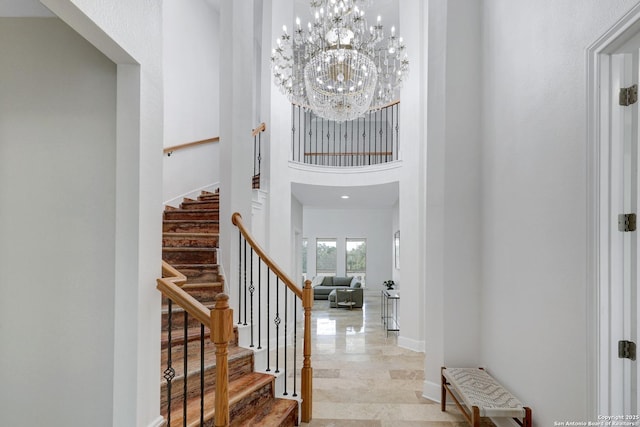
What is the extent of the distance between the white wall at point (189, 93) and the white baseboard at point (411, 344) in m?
4.05

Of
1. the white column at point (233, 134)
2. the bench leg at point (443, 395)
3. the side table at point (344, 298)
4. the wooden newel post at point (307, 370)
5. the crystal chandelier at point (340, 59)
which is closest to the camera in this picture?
the wooden newel post at point (307, 370)

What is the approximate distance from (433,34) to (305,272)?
11.4 metres

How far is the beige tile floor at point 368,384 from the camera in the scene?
3.53 metres

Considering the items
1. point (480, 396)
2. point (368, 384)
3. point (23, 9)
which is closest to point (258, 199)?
point (368, 384)

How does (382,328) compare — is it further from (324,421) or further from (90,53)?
(90,53)

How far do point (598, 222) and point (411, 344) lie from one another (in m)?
4.30

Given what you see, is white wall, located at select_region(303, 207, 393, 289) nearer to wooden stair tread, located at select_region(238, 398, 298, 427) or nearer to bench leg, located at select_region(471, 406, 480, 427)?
wooden stair tread, located at select_region(238, 398, 298, 427)

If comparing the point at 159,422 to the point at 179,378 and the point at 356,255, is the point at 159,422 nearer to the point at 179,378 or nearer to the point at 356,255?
the point at 179,378

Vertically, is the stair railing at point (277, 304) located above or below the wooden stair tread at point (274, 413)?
above

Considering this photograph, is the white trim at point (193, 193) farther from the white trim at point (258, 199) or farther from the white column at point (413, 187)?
the white column at point (413, 187)

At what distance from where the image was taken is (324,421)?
3.45 metres

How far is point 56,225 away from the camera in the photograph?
229cm

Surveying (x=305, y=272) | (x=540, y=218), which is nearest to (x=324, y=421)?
(x=540, y=218)

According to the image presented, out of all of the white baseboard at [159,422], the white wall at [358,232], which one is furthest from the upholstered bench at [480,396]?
the white wall at [358,232]
